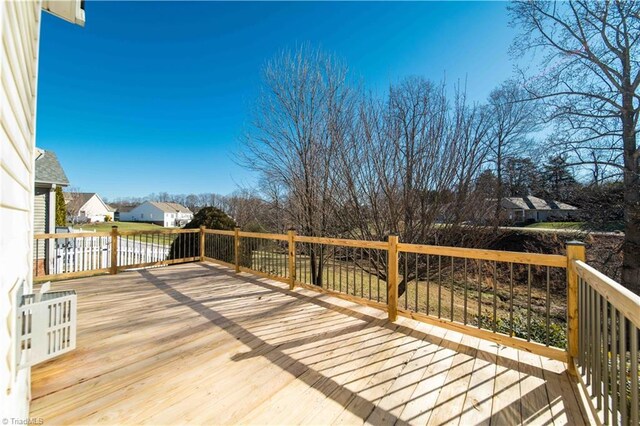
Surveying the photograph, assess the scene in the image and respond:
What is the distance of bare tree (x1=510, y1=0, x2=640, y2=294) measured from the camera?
6469mm

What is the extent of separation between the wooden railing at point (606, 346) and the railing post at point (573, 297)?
0.04m

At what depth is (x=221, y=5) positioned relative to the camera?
21.7ft

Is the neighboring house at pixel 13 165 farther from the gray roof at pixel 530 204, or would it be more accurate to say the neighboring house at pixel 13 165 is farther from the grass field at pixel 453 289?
the gray roof at pixel 530 204

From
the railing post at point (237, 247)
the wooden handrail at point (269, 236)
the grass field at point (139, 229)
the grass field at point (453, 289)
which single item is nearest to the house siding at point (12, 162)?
the grass field at point (453, 289)

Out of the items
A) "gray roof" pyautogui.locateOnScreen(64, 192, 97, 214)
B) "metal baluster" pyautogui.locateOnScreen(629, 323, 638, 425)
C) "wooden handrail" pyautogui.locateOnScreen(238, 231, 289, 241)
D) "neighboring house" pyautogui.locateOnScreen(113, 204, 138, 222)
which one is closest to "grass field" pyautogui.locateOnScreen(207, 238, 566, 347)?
"wooden handrail" pyautogui.locateOnScreen(238, 231, 289, 241)

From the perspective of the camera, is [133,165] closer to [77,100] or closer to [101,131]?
[101,131]

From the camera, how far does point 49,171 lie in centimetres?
875

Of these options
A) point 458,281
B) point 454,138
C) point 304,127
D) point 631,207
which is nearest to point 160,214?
point 304,127

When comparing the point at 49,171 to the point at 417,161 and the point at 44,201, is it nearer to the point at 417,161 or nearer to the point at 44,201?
the point at 44,201

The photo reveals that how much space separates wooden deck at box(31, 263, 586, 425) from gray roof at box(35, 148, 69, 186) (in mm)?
7181

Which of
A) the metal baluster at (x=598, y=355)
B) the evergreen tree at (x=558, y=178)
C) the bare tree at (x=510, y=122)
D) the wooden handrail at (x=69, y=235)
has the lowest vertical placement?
the metal baluster at (x=598, y=355)

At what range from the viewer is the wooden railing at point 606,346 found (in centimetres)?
111

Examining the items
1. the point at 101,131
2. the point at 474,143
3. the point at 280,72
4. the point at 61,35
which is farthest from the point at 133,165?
the point at 474,143

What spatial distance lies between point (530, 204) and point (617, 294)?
12515mm
